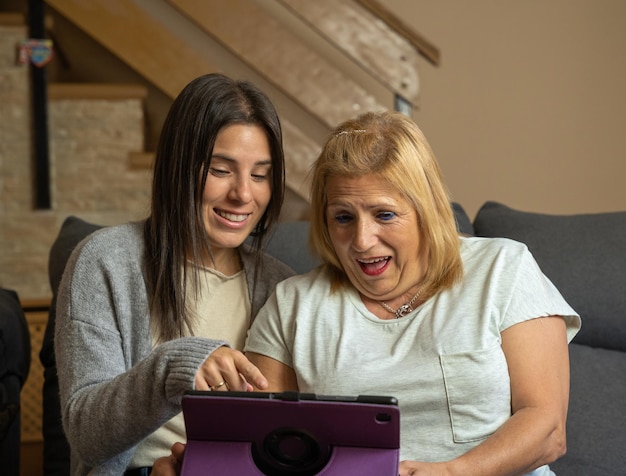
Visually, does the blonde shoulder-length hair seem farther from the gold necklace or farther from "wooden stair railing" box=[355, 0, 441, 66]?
"wooden stair railing" box=[355, 0, 441, 66]

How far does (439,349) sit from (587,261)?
2.24 ft

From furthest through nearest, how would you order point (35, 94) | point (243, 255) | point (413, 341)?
point (35, 94)
point (243, 255)
point (413, 341)

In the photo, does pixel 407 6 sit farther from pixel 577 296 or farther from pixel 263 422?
pixel 263 422

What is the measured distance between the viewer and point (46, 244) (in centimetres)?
355

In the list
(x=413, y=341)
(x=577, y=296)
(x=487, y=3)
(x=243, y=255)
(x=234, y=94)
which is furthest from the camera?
(x=487, y=3)

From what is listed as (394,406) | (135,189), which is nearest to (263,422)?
(394,406)

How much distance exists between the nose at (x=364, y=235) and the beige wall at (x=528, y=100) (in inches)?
96.7

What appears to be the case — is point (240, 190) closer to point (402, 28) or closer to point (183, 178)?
point (183, 178)

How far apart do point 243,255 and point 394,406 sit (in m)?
0.80

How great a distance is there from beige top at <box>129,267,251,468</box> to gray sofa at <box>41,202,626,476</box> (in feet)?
0.95

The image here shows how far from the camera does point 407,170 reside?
151 centimetres

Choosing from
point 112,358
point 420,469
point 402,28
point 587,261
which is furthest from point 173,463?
point 402,28

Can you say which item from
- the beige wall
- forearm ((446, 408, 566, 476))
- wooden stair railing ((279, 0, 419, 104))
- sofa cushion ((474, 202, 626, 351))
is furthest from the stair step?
forearm ((446, 408, 566, 476))

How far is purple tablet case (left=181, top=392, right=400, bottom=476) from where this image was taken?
108 centimetres
